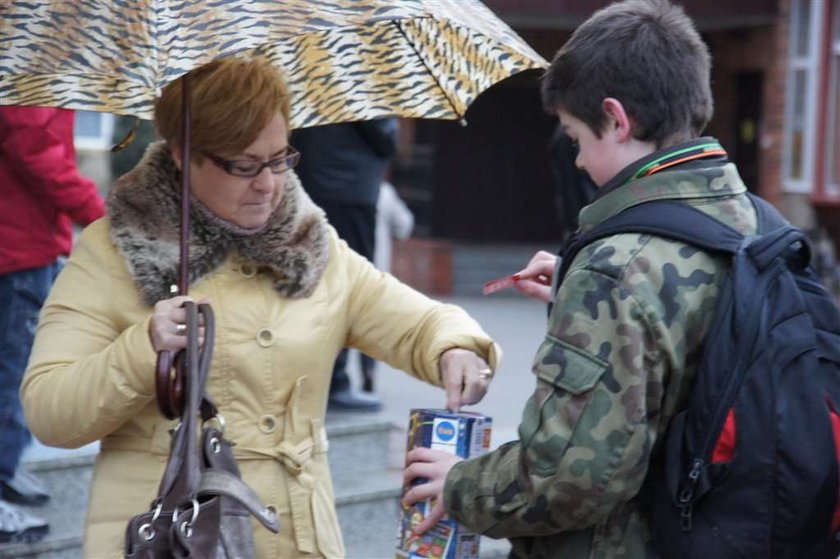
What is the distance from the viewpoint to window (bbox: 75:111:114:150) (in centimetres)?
1792

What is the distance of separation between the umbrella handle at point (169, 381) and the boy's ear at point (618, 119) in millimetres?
902

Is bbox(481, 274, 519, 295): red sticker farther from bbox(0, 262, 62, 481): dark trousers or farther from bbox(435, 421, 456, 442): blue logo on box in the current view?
bbox(0, 262, 62, 481): dark trousers

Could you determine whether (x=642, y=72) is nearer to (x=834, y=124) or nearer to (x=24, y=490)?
(x=24, y=490)

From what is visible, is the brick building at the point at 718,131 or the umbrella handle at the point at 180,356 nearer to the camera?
the umbrella handle at the point at 180,356

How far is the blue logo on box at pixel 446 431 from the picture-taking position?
2.65 metres

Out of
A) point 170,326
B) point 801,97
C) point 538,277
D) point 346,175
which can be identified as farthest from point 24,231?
point 801,97

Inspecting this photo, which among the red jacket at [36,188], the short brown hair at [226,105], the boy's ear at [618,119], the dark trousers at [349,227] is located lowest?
the dark trousers at [349,227]

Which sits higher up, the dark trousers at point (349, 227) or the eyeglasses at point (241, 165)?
the eyeglasses at point (241, 165)

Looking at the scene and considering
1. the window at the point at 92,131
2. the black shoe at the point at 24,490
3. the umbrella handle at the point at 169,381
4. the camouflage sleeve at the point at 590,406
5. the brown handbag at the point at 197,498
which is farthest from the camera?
the window at the point at 92,131

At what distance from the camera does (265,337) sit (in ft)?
9.51

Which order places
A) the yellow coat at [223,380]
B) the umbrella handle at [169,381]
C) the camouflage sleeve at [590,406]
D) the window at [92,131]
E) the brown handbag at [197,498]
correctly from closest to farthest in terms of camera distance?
the camouflage sleeve at [590,406]
the brown handbag at [197,498]
the umbrella handle at [169,381]
the yellow coat at [223,380]
the window at [92,131]

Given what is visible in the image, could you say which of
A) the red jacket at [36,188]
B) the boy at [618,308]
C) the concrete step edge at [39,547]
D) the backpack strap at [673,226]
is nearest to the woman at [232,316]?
the boy at [618,308]

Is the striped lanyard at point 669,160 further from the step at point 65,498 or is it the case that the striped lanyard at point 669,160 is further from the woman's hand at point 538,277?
the step at point 65,498

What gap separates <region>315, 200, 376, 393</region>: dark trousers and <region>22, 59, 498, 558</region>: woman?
315 centimetres
